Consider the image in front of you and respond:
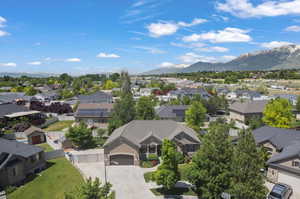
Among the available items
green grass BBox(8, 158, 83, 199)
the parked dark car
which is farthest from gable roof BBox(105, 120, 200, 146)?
the parked dark car

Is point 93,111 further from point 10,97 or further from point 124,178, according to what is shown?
point 10,97

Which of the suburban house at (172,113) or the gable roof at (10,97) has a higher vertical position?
the gable roof at (10,97)

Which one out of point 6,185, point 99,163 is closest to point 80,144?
point 99,163

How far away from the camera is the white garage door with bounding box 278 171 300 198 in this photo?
23.7 m

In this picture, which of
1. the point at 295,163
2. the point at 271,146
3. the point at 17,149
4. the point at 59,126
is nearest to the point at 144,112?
the point at 17,149

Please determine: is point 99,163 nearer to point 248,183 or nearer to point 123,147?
point 123,147

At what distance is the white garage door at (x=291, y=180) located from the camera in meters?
23.7

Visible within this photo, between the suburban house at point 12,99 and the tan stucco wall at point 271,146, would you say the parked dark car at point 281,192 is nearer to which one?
the tan stucco wall at point 271,146

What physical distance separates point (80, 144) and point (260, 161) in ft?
101

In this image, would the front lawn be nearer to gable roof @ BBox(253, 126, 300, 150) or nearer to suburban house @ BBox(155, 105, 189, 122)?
gable roof @ BBox(253, 126, 300, 150)

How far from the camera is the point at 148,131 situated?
36062 mm

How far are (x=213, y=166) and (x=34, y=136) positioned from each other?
37142mm

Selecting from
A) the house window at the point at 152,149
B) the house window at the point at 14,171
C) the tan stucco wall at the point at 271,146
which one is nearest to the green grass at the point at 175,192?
the house window at the point at 152,149

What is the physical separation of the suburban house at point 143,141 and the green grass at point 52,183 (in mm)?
5951
